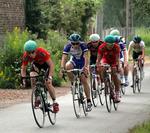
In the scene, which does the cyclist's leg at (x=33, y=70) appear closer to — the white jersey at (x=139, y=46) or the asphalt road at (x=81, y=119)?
the asphalt road at (x=81, y=119)

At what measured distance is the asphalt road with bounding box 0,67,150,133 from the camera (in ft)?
29.1

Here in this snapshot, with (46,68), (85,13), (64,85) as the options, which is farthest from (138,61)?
(85,13)

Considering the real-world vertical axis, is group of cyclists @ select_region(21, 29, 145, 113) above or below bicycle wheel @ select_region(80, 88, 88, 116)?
above

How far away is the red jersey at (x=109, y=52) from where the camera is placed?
11359mm

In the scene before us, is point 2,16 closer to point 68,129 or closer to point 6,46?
point 6,46

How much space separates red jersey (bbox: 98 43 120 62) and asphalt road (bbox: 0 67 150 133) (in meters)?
1.30

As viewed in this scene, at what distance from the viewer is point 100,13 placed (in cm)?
3375

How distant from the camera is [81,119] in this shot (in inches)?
397

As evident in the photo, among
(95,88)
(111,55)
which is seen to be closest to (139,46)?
(95,88)

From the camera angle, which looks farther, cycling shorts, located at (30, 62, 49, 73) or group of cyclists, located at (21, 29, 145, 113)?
cycling shorts, located at (30, 62, 49, 73)

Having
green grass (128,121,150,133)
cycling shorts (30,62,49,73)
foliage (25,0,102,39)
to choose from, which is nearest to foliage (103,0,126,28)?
foliage (25,0,102,39)

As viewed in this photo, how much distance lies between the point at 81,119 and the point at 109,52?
7.23 feet

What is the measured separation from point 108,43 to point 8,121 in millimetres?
3118

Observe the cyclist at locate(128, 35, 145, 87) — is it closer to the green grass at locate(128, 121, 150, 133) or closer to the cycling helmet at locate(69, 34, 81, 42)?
the cycling helmet at locate(69, 34, 81, 42)
